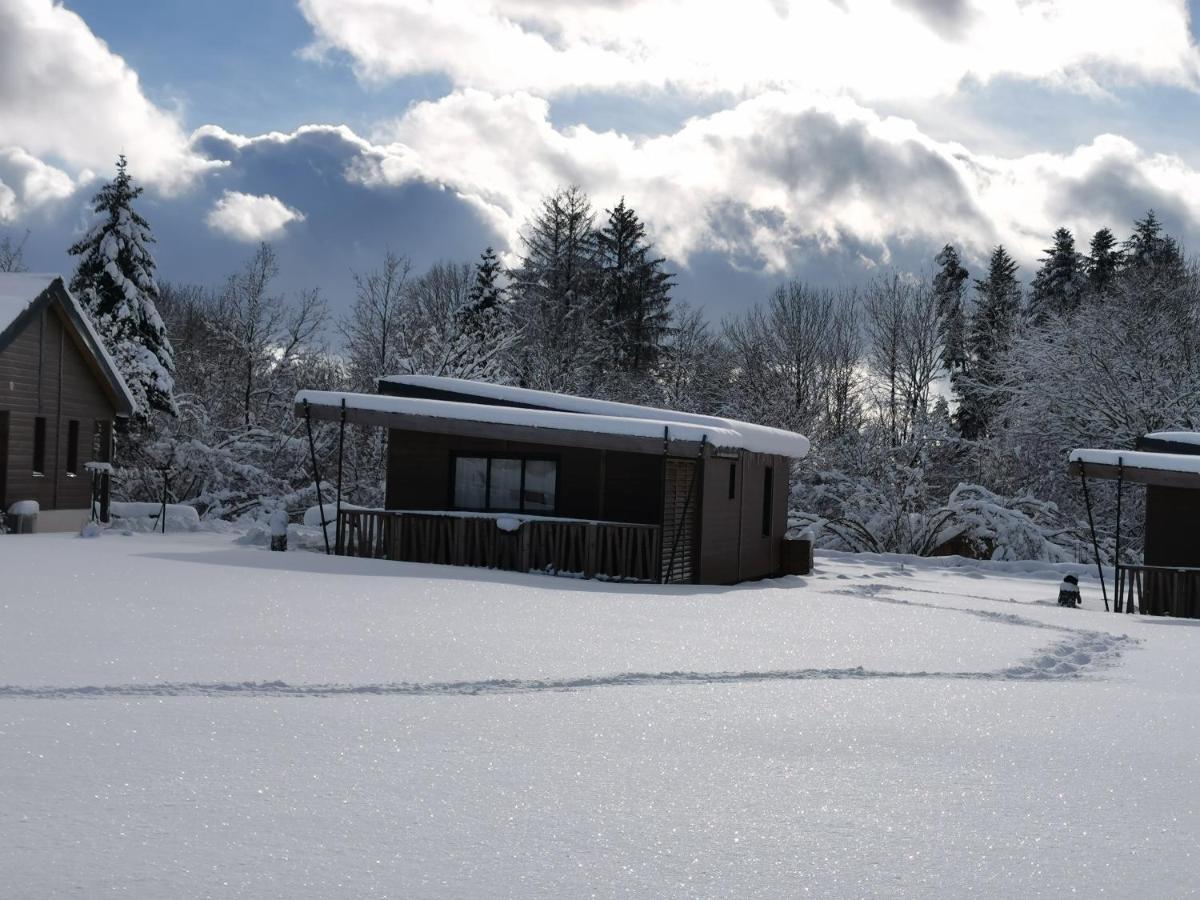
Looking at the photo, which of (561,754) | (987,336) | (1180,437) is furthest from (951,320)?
(561,754)

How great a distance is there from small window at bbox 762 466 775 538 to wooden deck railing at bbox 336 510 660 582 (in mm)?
6077

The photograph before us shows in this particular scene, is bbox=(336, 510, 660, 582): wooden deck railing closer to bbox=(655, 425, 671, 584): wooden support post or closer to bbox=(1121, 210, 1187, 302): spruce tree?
bbox=(655, 425, 671, 584): wooden support post

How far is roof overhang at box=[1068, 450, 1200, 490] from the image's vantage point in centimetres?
2034

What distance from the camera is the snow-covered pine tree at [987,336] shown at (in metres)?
49.5

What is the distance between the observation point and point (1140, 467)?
806 inches

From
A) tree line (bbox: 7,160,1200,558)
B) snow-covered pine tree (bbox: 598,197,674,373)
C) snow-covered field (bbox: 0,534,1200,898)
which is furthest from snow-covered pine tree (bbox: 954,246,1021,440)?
snow-covered field (bbox: 0,534,1200,898)

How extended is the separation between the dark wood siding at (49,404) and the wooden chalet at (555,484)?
25.8ft

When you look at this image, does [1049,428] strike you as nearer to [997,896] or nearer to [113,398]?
[113,398]

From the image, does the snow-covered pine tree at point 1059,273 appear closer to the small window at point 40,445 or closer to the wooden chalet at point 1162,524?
the wooden chalet at point 1162,524

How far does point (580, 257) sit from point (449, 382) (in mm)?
32739

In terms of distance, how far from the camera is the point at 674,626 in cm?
1330

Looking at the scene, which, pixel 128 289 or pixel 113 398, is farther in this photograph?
pixel 128 289

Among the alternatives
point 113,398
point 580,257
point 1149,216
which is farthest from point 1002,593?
point 1149,216

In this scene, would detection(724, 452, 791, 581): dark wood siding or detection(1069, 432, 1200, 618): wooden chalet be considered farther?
detection(724, 452, 791, 581): dark wood siding
